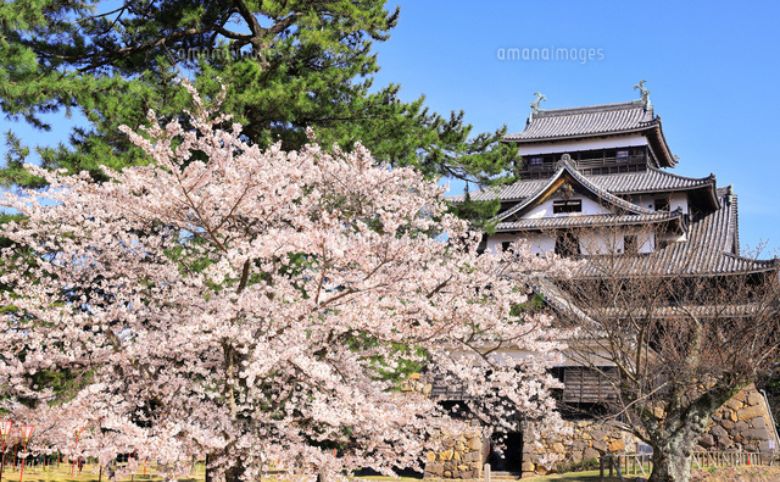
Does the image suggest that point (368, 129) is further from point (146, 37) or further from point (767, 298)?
point (767, 298)

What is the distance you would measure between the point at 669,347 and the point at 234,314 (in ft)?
44.2

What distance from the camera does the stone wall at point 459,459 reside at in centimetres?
1847

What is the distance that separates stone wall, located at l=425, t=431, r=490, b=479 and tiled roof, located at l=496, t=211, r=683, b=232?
821 cm

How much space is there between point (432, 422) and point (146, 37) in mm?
9303

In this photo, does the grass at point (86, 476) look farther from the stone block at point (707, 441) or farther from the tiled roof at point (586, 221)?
the tiled roof at point (586, 221)

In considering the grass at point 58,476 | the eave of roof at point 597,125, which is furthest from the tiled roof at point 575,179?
the grass at point 58,476

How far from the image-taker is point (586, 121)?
32.7 metres


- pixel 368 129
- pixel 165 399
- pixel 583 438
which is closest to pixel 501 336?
pixel 165 399

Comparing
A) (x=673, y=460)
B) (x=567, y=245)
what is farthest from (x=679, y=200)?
(x=673, y=460)

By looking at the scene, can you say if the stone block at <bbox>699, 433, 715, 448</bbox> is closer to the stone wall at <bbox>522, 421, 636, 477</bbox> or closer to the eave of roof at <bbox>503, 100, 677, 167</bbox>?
the stone wall at <bbox>522, 421, 636, 477</bbox>

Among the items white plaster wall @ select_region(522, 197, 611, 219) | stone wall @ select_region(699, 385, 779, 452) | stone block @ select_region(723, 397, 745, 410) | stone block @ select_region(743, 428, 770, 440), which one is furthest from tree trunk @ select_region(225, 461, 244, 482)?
white plaster wall @ select_region(522, 197, 611, 219)

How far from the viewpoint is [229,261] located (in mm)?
7320

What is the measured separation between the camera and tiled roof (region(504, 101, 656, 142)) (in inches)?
1216

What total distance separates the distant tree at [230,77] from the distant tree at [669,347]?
458 cm
